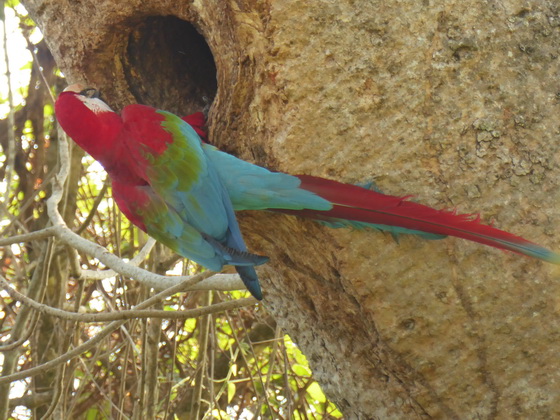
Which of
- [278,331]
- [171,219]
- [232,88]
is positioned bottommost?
[171,219]

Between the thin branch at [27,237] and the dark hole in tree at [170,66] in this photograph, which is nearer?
the dark hole in tree at [170,66]

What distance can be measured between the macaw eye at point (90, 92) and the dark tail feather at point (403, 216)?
521mm

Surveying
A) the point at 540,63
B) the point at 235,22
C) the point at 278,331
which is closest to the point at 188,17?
Answer: the point at 235,22

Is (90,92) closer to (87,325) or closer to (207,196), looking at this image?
(207,196)

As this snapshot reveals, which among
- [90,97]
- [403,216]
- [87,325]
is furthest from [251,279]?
[87,325]

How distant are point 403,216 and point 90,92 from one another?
2.36 feet

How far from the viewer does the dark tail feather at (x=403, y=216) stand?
3.10 feet

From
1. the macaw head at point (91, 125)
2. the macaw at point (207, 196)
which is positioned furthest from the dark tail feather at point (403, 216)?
the macaw head at point (91, 125)

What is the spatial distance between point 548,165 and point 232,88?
1.75ft

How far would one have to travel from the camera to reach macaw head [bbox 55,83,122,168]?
1.21m

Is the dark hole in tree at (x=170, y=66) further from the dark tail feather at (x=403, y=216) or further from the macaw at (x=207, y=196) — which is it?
the dark tail feather at (x=403, y=216)

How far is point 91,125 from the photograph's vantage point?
1.21 meters

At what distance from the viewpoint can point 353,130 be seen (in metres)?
1.09

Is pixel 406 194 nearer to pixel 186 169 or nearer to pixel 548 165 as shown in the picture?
pixel 548 165
